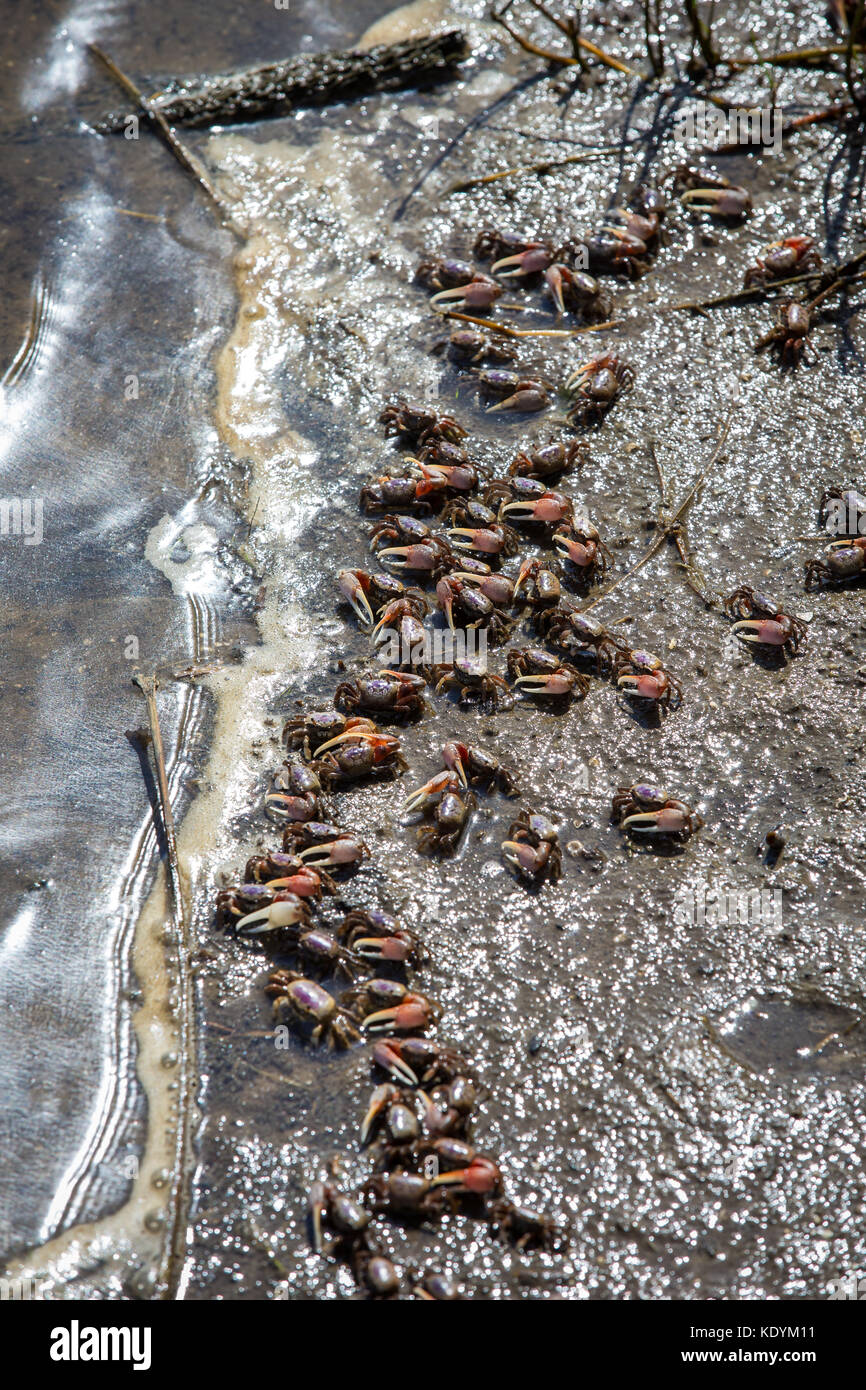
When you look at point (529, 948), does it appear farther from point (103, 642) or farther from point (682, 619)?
point (103, 642)

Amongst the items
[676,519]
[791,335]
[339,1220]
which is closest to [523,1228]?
[339,1220]

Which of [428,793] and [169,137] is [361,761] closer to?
[428,793]

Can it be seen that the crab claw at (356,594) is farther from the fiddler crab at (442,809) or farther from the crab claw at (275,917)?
the crab claw at (275,917)

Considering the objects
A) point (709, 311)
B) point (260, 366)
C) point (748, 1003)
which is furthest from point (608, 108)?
point (748, 1003)

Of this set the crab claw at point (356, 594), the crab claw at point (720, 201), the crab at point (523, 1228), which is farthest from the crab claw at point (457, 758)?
the crab claw at point (720, 201)

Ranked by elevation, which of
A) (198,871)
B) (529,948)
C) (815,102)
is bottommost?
(529,948)

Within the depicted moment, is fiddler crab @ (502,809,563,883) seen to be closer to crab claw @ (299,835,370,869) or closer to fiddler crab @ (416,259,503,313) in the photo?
crab claw @ (299,835,370,869)
